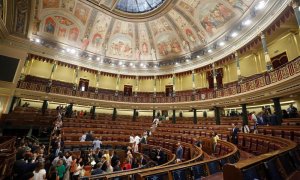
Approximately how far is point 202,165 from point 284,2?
11.0m

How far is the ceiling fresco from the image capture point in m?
15.9

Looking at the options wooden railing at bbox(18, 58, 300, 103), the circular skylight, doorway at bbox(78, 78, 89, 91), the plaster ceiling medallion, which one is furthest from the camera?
doorway at bbox(78, 78, 89, 91)

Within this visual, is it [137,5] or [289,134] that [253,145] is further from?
[137,5]

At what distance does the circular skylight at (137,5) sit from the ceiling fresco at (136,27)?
54 cm

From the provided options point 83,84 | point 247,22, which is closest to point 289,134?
point 247,22

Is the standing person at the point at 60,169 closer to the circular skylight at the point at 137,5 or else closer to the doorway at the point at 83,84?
the doorway at the point at 83,84

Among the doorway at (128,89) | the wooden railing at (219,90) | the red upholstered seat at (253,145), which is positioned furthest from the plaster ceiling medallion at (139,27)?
the red upholstered seat at (253,145)

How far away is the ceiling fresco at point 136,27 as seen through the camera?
15867mm

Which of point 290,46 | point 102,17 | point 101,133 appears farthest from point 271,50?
point 102,17

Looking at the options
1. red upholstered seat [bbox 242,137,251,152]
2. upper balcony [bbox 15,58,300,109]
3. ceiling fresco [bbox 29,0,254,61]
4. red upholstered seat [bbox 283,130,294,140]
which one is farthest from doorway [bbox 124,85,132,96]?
red upholstered seat [bbox 283,130,294,140]

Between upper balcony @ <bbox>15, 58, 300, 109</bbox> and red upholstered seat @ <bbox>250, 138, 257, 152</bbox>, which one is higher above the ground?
upper balcony @ <bbox>15, 58, 300, 109</bbox>

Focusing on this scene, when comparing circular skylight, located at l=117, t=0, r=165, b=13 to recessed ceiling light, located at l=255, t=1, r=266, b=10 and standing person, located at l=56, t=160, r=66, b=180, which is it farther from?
standing person, located at l=56, t=160, r=66, b=180

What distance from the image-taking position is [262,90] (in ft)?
33.5

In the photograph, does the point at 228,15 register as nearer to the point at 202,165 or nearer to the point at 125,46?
the point at 125,46
